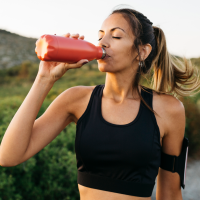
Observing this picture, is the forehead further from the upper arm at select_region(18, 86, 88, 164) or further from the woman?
the upper arm at select_region(18, 86, 88, 164)

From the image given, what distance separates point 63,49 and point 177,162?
49.5 inches

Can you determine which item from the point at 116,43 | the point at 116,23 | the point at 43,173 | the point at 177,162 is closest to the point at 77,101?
the point at 116,43

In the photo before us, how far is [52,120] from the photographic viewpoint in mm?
1811

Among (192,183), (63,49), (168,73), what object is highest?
(63,49)

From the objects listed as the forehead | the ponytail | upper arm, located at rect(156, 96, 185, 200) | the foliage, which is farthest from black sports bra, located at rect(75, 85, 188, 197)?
the foliage

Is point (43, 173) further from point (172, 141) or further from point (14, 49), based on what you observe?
point (14, 49)

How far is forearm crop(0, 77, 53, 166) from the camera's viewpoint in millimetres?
1600

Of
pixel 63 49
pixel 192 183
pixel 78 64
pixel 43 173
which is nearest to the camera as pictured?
pixel 63 49

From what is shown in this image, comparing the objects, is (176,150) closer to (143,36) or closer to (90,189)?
(90,189)

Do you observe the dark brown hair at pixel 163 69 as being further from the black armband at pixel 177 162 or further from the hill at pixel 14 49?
the hill at pixel 14 49

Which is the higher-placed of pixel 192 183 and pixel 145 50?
pixel 145 50

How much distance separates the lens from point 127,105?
1.95m

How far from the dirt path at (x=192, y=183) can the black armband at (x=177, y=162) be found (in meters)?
3.13

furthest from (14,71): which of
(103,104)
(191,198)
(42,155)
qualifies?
(103,104)
